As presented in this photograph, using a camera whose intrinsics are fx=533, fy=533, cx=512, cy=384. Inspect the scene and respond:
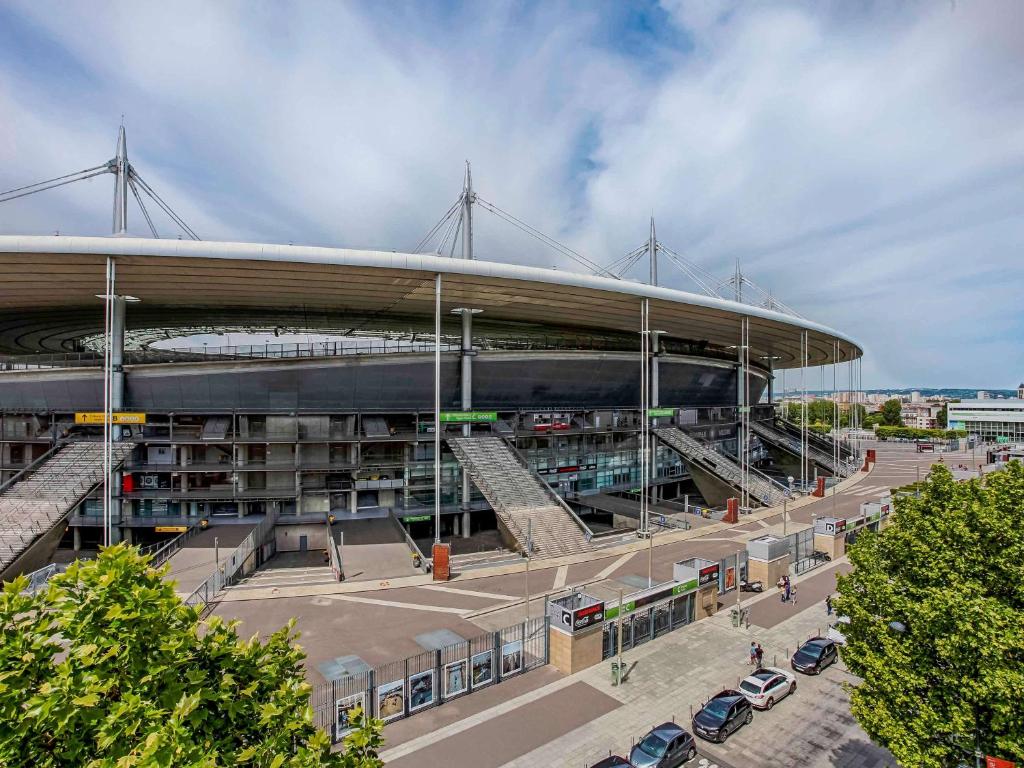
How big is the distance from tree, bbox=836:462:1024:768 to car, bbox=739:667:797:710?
6088 millimetres

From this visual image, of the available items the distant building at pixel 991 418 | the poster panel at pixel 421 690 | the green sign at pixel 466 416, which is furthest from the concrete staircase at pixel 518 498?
the distant building at pixel 991 418

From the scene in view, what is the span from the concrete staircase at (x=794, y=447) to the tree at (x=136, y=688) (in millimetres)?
83629

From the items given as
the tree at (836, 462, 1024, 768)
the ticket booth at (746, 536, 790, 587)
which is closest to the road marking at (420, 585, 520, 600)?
the ticket booth at (746, 536, 790, 587)

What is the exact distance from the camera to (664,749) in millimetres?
16891

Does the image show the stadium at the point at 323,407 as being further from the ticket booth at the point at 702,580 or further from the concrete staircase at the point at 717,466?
the ticket booth at the point at 702,580

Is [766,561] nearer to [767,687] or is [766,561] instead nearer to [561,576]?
[561,576]

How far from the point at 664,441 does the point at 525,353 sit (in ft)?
63.8

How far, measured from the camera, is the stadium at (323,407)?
126 ft

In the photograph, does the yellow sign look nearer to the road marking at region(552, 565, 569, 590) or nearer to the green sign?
the green sign

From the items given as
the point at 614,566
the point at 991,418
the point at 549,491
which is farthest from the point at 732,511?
the point at 991,418

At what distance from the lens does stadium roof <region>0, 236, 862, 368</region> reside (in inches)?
1383

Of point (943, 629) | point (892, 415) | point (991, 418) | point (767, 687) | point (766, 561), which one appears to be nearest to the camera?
point (943, 629)

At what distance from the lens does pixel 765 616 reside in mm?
28688

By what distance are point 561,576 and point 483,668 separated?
13.3 metres
